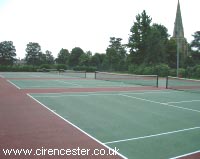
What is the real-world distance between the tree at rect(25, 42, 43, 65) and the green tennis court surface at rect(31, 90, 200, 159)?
88754 millimetres

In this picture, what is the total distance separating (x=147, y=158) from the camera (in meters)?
5.28

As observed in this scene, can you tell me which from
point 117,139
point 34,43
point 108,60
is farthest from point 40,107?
point 34,43

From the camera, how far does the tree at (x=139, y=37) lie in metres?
58.0

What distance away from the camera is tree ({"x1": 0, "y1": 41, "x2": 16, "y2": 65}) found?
3669 inches

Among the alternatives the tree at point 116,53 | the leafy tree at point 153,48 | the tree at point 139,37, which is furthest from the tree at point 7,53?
the leafy tree at point 153,48

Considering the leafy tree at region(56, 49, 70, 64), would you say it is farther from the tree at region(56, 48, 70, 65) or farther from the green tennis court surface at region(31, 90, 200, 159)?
the green tennis court surface at region(31, 90, 200, 159)

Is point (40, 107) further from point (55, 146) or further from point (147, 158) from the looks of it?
point (147, 158)

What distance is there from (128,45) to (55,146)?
54.3 metres

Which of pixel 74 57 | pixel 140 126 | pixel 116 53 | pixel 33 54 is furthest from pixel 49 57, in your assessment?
pixel 140 126

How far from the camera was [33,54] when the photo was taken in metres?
98.7

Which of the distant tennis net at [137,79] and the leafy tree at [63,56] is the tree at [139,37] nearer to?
the distant tennis net at [137,79]

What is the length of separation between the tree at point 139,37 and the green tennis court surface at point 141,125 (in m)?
46.4

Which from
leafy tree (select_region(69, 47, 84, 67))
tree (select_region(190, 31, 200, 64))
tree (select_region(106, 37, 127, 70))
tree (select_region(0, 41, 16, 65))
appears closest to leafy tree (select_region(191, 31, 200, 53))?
tree (select_region(190, 31, 200, 64))

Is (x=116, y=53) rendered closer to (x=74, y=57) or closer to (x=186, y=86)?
(x=74, y=57)
